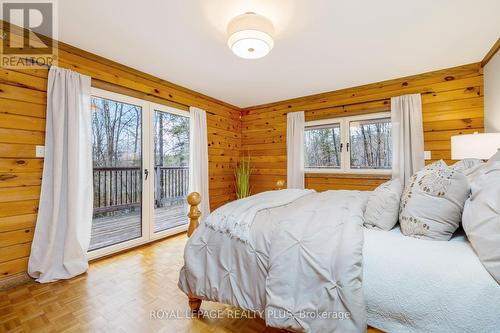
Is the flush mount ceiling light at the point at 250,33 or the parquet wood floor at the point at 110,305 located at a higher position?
the flush mount ceiling light at the point at 250,33

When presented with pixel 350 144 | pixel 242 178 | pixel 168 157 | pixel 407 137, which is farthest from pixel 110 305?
pixel 407 137

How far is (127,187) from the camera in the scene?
3.28 metres

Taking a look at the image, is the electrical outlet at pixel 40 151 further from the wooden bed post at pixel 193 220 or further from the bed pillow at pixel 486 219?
the bed pillow at pixel 486 219

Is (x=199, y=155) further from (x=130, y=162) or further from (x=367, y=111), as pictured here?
(x=367, y=111)

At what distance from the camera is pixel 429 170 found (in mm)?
1397

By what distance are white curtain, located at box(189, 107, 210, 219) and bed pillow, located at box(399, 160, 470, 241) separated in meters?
2.82

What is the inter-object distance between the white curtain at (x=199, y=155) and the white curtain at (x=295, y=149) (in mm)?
1436

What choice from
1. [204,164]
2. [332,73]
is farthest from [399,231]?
[204,164]

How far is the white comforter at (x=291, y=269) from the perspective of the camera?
1.03 metres

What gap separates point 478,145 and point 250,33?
2.27 metres

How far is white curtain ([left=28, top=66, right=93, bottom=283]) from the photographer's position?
82.9 inches

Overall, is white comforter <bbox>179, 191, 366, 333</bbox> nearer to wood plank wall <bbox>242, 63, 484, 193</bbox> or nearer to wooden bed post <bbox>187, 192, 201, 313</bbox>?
wooden bed post <bbox>187, 192, 201, 313</bbox>

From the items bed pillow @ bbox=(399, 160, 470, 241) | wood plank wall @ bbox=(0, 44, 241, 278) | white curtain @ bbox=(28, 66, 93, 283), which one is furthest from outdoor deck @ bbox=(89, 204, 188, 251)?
bed pillow @ bbox=(399, 160, 470, 241)

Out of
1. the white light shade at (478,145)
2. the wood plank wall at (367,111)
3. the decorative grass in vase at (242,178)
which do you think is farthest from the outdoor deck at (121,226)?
the white light shade at (478,145)
